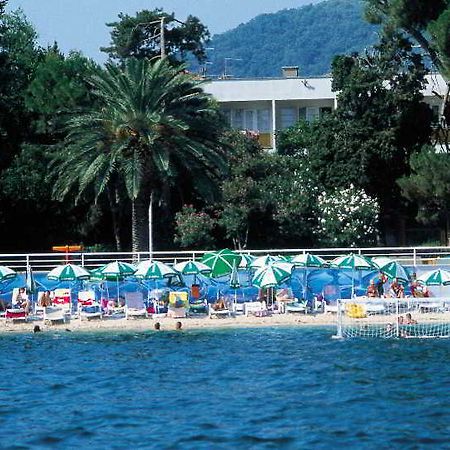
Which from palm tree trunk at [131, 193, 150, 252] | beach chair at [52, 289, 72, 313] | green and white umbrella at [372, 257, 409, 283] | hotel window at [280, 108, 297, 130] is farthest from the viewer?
hotel window at [280, 108, 297, 130]

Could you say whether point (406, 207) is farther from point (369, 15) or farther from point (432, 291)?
point (432, 291)

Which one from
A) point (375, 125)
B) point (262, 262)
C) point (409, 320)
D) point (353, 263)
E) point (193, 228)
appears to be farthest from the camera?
point (375, 125)

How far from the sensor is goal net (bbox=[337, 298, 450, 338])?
3569cm

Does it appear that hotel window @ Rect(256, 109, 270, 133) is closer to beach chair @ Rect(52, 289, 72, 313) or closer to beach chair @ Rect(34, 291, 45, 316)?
beach chair @ Rect(52, 289, 72, 313)

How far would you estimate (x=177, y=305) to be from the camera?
3888 cm

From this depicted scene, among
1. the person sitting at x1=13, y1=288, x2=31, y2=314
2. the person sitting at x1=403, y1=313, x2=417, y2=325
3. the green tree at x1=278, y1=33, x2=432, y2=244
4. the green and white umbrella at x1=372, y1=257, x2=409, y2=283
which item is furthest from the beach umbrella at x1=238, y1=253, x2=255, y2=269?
the green tree at x1=278, y1=33, x2=432, y2=244

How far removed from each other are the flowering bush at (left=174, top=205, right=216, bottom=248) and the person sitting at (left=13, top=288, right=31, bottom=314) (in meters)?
12.0

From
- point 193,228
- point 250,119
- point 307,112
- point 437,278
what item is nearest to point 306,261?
point 437,278

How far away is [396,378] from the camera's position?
2827 centimetres

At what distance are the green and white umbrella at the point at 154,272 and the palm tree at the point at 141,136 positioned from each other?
6814mm

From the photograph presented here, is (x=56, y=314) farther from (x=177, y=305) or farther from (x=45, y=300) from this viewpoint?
(x=177, y=305)

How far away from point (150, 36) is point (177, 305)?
50604 mm

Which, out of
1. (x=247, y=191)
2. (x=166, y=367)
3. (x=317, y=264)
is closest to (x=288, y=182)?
(x=247, y=191)

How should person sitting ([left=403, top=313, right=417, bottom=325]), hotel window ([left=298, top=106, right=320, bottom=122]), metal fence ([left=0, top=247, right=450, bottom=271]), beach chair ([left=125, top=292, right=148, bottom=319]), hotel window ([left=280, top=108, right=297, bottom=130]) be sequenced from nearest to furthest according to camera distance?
person sitting ([left=403, top=313, right=417, bottom=325]) → beach chair ([left=125, top=292, right=148, bottom=319]) → metal fence ([left=0, top=247, right=450, bottom=271]) → hotel window ([left=298, top=106, right=320, bottom=122]) → hotel window ([left=280, top=108, right=297, bottom=130])
